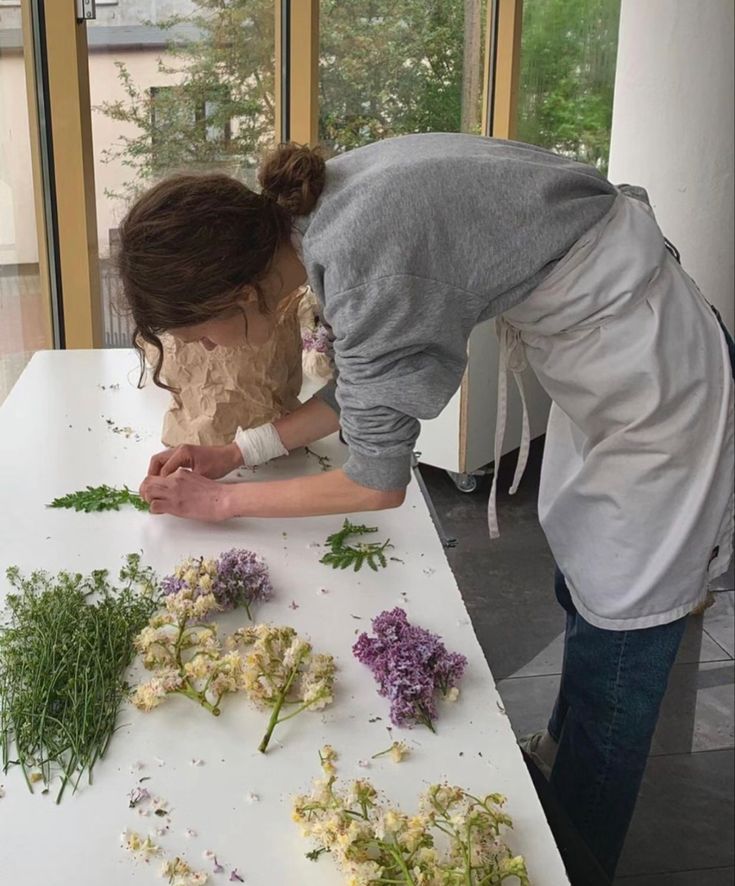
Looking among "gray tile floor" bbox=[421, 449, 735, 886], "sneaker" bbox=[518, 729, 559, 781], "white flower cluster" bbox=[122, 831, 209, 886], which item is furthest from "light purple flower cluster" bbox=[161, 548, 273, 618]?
"gray tile floor" bbox=[421, 449, 735, 886]

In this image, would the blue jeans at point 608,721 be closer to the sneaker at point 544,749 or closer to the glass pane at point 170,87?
the sneaker at point 544,749

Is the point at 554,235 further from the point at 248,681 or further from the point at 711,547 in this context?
the point at 248,681

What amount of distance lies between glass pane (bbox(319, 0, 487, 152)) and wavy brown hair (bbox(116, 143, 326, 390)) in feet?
7.98

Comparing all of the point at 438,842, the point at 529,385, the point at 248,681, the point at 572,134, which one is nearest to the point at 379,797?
the point at 438,842

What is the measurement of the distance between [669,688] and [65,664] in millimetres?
1770

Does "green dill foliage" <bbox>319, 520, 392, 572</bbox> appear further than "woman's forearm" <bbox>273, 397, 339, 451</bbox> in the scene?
No

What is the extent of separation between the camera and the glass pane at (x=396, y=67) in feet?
11.2

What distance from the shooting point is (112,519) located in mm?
1405

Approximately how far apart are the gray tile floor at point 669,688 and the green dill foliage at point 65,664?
1163mm

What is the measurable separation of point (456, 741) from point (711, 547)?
1.79 ft

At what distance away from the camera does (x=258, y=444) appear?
5.05 ft

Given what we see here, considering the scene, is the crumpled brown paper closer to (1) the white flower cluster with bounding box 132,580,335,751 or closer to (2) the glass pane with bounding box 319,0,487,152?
(1) the white flower cluster with bounding box 132,580,335,751

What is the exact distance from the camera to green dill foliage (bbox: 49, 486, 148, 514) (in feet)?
4.68

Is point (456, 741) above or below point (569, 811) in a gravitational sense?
above
